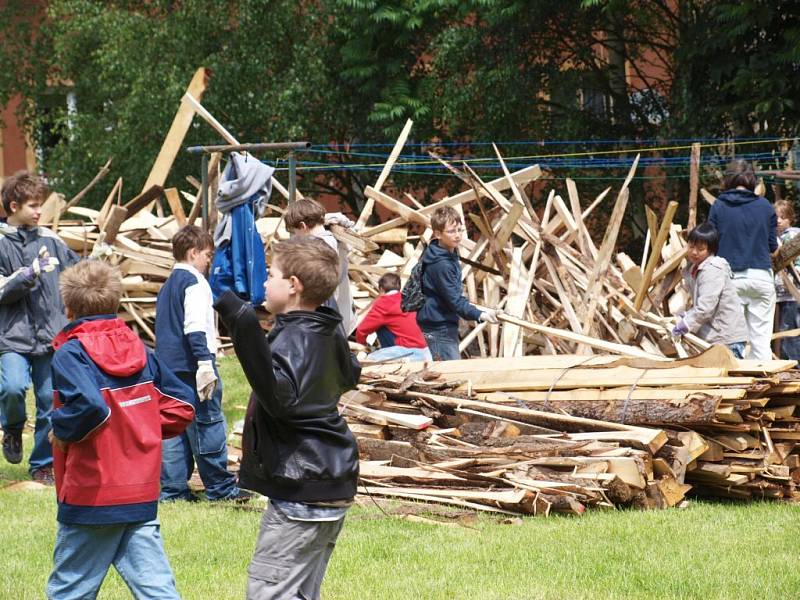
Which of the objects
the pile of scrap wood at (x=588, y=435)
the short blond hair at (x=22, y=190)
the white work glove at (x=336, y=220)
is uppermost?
the short blond hair at (x=22, y=190)

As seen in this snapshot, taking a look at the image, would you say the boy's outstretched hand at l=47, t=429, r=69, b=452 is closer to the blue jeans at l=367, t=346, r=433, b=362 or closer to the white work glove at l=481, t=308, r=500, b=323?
the white work glove at l=481, t=308, r=500, b=323

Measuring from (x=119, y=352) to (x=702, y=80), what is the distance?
17.2 m

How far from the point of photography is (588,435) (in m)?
7.57

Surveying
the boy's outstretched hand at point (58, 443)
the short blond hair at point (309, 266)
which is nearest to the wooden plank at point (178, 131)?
the boy's outstretched hand at point (58, 443)

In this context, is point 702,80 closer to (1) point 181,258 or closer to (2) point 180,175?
(2) point 180,175

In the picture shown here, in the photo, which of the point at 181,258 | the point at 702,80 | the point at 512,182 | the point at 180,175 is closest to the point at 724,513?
the point at 181,258

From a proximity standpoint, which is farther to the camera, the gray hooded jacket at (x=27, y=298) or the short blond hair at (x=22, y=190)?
the gray hooded jacket at (x=27, y=298)

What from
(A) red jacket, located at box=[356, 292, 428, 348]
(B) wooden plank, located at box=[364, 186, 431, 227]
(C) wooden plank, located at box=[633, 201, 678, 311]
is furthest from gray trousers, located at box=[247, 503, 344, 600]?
(B) wooden plank, located at box=[364, 186, 431, 227]

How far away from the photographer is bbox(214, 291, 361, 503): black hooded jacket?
391 centimetres

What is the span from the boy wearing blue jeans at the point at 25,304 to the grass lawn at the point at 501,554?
1.02 metres

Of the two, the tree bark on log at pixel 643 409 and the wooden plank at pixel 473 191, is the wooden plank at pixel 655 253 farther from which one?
the tree bark on log at pixel 643 409

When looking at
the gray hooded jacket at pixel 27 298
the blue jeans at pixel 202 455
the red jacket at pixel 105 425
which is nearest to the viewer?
the red jacket at pixel 105 425

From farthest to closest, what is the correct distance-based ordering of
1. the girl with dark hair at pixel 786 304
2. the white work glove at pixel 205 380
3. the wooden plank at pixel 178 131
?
the wooden plank at pixel 178 131 → the girl with dark hair at pixel 786 304 → the white work glove at pixel 205 380

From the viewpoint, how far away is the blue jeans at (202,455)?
7625 millimetres
